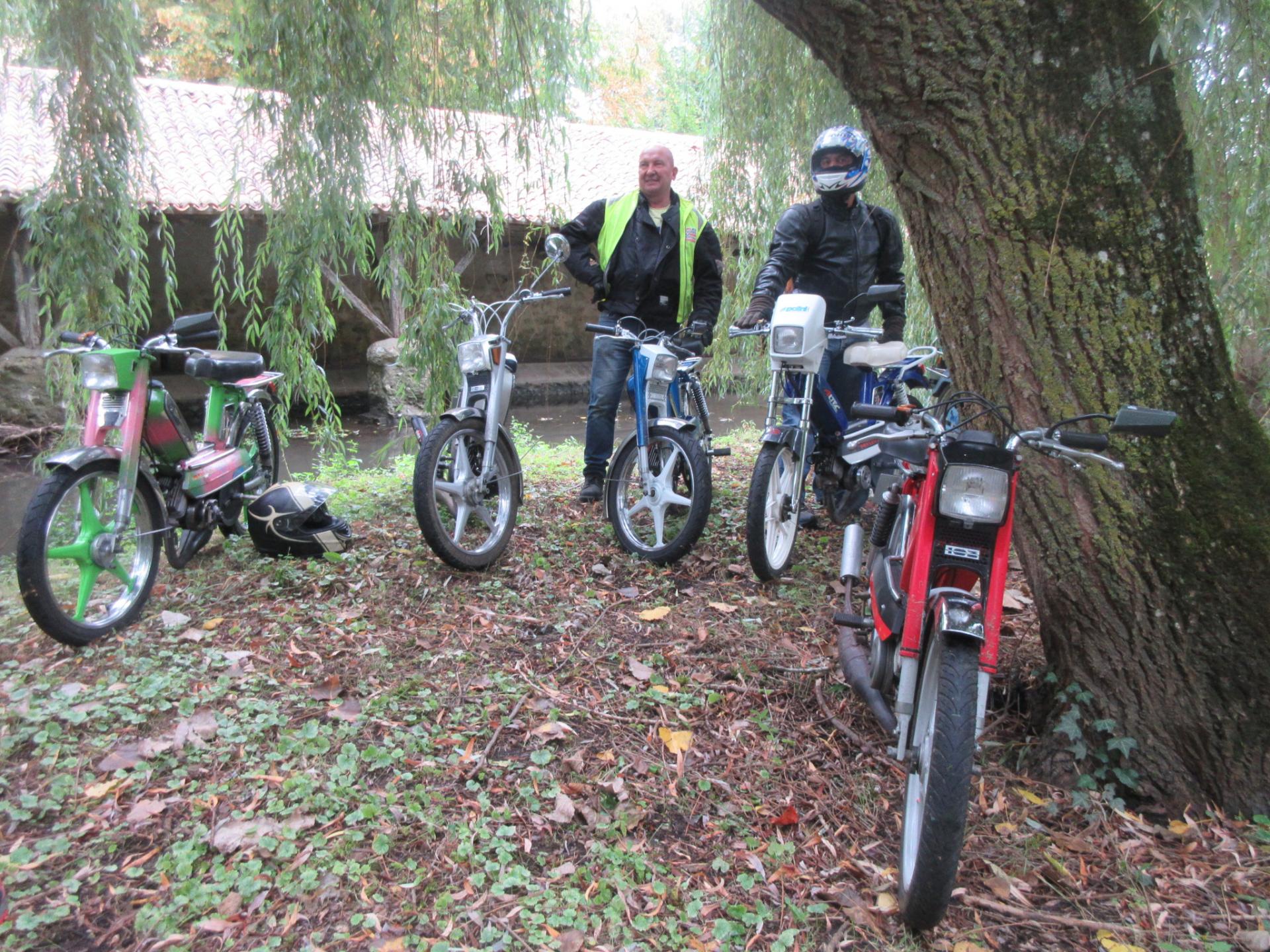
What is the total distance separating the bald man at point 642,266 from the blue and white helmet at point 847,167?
27.3 inches

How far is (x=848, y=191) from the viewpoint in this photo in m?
4.25

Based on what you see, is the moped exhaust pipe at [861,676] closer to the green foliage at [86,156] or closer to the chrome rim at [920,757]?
the chrome rim at [920,757]

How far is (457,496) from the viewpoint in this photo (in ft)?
12.8

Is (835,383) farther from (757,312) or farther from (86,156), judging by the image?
(86,156)

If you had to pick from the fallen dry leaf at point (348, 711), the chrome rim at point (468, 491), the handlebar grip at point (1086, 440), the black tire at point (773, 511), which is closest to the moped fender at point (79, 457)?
the chrome rim at point (468, 491)

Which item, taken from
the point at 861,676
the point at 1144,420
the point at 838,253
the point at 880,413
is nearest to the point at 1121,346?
the point at 1144,420

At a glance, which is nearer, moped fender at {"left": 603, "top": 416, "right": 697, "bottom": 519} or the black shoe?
moped fender at {"left": 603, "top": 416, "right": 697, "bottom": 519}

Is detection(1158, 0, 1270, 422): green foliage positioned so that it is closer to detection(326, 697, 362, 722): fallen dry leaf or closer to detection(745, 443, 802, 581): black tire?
detection(745, 443, 802, 581): black tire

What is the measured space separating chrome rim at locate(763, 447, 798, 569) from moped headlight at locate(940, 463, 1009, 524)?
1682 millimetres

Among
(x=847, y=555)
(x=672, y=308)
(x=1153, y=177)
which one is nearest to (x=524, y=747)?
(x=847, y=555)

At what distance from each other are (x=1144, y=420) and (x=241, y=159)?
476cm

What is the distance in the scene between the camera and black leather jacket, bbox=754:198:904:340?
4.31 m

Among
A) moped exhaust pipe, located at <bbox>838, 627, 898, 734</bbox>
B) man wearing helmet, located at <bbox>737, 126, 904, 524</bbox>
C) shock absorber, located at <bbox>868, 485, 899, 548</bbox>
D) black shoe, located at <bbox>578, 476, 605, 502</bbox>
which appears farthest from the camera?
black shoe, located at <bbox>578, 476, 605, 502</bbox>

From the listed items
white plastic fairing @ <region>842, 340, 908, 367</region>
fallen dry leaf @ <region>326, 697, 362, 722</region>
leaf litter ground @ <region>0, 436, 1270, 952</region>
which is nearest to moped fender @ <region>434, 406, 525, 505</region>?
leaf litter ground @ <region>0, 436, 1270, 952</region>
